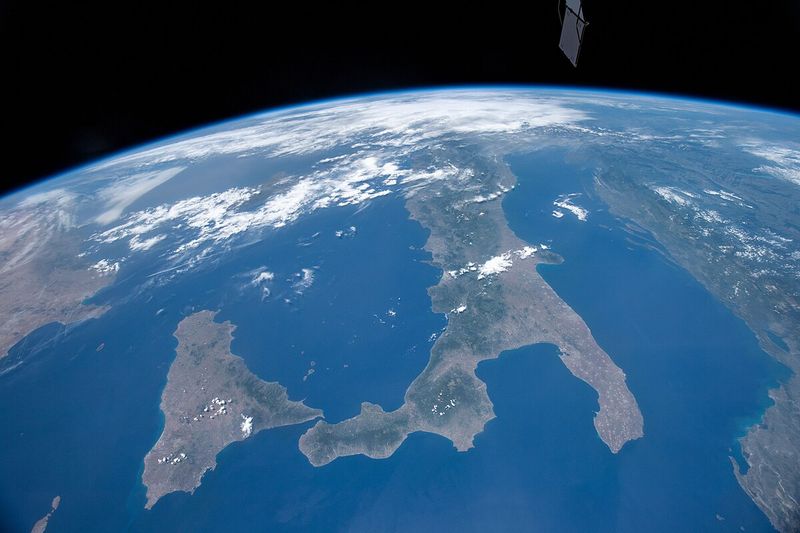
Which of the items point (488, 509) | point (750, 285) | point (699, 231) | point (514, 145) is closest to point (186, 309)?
point (488, 509)

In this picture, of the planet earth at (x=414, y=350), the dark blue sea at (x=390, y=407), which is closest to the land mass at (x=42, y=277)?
the planet earth at (x=414, y=350)

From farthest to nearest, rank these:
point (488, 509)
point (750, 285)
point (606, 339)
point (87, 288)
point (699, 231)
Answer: point (699, 231)
point (87, 288)
point (750, 285)
point (606, 339)
point (488, 509)

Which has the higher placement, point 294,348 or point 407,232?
point 407,232

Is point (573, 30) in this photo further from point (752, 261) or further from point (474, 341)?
point (752, 261)

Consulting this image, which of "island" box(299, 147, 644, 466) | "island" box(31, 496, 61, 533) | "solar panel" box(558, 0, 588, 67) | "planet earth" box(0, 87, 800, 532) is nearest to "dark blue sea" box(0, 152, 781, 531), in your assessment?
"planet earth" box(0, 87, 800, 532)

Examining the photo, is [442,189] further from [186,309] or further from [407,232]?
[186,309]

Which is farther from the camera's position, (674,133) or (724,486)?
(674,133)

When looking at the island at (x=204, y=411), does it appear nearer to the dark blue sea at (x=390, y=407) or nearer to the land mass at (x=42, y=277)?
the dark blue sea at (x=390, y=407)

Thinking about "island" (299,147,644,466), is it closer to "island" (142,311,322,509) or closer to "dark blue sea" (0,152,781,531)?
"dark blue sea" (0,152,781,531)

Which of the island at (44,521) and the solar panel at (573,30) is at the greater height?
the solar panel at (573,30)
